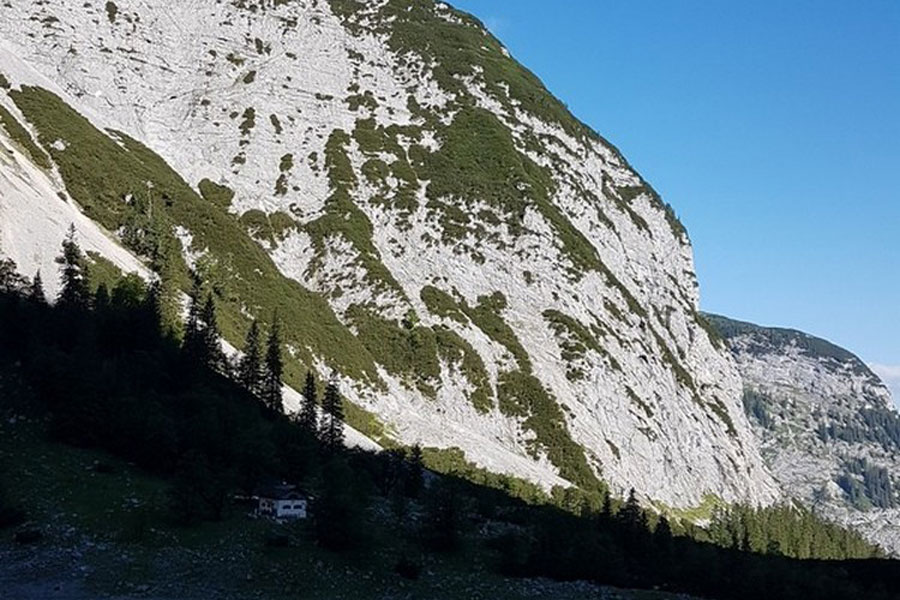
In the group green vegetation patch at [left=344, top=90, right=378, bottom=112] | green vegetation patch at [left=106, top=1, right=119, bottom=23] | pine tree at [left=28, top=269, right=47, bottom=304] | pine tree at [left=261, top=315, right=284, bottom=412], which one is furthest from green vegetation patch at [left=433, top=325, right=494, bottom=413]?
green vegetation patch at [left=106, top=1, right=119, bottom=23]

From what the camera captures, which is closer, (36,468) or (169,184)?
(36,468)

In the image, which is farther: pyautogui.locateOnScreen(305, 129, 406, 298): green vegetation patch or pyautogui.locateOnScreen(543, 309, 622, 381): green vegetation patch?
pyautogui.locateOnScreen(543, 309, 622, 381): green vegetation patch

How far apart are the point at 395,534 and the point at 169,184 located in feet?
290

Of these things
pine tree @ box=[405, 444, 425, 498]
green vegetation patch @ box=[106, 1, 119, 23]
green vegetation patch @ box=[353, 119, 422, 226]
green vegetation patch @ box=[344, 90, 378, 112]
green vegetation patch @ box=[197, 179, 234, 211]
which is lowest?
pine tree @ box=[405, 444, 425, 498]

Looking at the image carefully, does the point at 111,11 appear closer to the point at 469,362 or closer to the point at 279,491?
the point at 469,362

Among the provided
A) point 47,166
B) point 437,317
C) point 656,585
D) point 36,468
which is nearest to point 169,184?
point 47,166

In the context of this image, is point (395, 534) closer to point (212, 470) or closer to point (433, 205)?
point (212, 470)

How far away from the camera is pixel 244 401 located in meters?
80.2

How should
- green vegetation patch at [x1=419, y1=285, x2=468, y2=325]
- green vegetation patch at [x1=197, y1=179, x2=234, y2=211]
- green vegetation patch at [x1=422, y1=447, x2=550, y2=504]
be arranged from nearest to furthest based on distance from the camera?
green vegetation patch at [x1=422, y1=447, x2=550, y2=504]
green vegetation patch at [x1=419, y1=285, x2=468, y2=325]
green vegetation patch at [x1=197, y1=179, x2=234, y2=211]

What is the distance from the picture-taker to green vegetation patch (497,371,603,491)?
386ft

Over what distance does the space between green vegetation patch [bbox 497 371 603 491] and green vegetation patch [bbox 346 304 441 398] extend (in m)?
12.1

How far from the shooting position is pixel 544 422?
12150 cm

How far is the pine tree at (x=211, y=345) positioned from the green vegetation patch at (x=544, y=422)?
1961 inches

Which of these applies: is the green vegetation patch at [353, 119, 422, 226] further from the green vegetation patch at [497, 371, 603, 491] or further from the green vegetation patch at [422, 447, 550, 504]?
the green vegetation patch at [422, 447, 550, 504]
